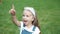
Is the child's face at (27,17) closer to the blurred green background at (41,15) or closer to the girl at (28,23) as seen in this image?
the girl at (28,23)

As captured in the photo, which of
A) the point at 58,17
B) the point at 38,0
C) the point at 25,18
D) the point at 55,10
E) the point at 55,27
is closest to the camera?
the point at 25,18

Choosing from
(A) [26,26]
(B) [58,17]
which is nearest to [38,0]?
(B) [58,17]

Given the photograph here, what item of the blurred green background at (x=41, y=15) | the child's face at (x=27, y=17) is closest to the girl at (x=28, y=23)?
the child's face at (x=27, y=17)

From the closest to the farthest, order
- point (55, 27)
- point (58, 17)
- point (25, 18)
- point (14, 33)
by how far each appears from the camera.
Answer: point (25, 18) → point (14, 33) → point (55, 27) → point (58, 17)

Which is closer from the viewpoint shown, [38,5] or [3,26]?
[3,26]

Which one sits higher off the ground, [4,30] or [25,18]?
[25,18]

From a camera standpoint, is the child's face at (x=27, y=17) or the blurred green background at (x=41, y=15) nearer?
the child's face at (x=27, y=17)

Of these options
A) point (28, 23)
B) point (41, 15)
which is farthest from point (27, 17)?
point (41, 15)

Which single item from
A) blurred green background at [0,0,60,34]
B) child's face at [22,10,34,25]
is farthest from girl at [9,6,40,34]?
blurred green background at [0,0,60,34]

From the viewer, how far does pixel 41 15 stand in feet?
12.9

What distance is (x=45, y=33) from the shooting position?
325cm

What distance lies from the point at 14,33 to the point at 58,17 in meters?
1.01

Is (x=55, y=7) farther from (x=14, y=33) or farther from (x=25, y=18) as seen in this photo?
(x=25, y=18)

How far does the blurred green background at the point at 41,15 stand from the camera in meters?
3.38
